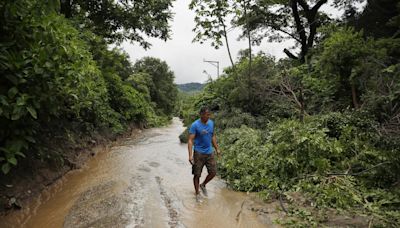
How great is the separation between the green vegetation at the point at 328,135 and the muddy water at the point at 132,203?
86 centimetres

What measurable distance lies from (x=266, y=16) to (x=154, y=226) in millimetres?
19664

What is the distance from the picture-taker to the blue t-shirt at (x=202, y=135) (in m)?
6.42

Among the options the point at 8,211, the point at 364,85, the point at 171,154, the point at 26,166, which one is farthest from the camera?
the point at 171,154

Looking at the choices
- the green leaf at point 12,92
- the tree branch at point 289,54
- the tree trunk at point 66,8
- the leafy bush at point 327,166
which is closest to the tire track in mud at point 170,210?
the leafy bush at point 327,166

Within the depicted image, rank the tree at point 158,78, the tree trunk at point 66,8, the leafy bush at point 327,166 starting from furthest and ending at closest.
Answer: the tree at point 158,78 → the tree trunk at point 66,8 → the leafy bush at point 327,166

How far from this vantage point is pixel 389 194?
193 inches

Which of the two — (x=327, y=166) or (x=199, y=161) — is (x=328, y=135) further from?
(x=199, y=161)

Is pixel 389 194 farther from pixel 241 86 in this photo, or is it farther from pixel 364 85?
pixel 241 86

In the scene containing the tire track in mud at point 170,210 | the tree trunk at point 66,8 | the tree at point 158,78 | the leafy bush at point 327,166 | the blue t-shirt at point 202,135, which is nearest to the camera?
the tire track in mud at point 170,210

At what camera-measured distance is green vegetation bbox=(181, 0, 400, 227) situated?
5070mm

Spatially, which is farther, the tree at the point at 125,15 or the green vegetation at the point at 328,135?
the tree at the point at 125,15

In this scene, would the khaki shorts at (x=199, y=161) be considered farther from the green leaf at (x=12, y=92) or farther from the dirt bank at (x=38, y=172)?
the green leaf at (x=12, y=92)

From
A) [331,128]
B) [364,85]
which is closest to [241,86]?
[364,85]

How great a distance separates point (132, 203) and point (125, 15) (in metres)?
11.4
